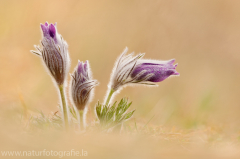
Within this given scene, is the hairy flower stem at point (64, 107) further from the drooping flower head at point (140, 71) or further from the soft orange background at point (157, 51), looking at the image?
the soft orange background at point (157, 51)

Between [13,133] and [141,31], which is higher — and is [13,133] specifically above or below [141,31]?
below

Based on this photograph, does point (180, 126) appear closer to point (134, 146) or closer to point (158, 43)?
point (158, 43)

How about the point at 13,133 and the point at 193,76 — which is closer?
the point at 13,133

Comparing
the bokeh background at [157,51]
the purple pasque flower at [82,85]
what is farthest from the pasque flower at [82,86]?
the bokeh background at [157,51]

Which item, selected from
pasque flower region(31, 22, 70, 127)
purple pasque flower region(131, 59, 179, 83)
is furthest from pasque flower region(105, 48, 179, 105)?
pasque flower region(31, 22, 70, 127)

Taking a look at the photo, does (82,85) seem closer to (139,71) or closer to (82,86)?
(82,86)

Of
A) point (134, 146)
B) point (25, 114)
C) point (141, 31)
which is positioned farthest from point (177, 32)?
point (134, 146)

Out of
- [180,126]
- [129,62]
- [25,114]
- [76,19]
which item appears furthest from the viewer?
[76,19]

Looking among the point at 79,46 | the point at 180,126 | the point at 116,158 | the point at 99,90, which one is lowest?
the point at 116,158
